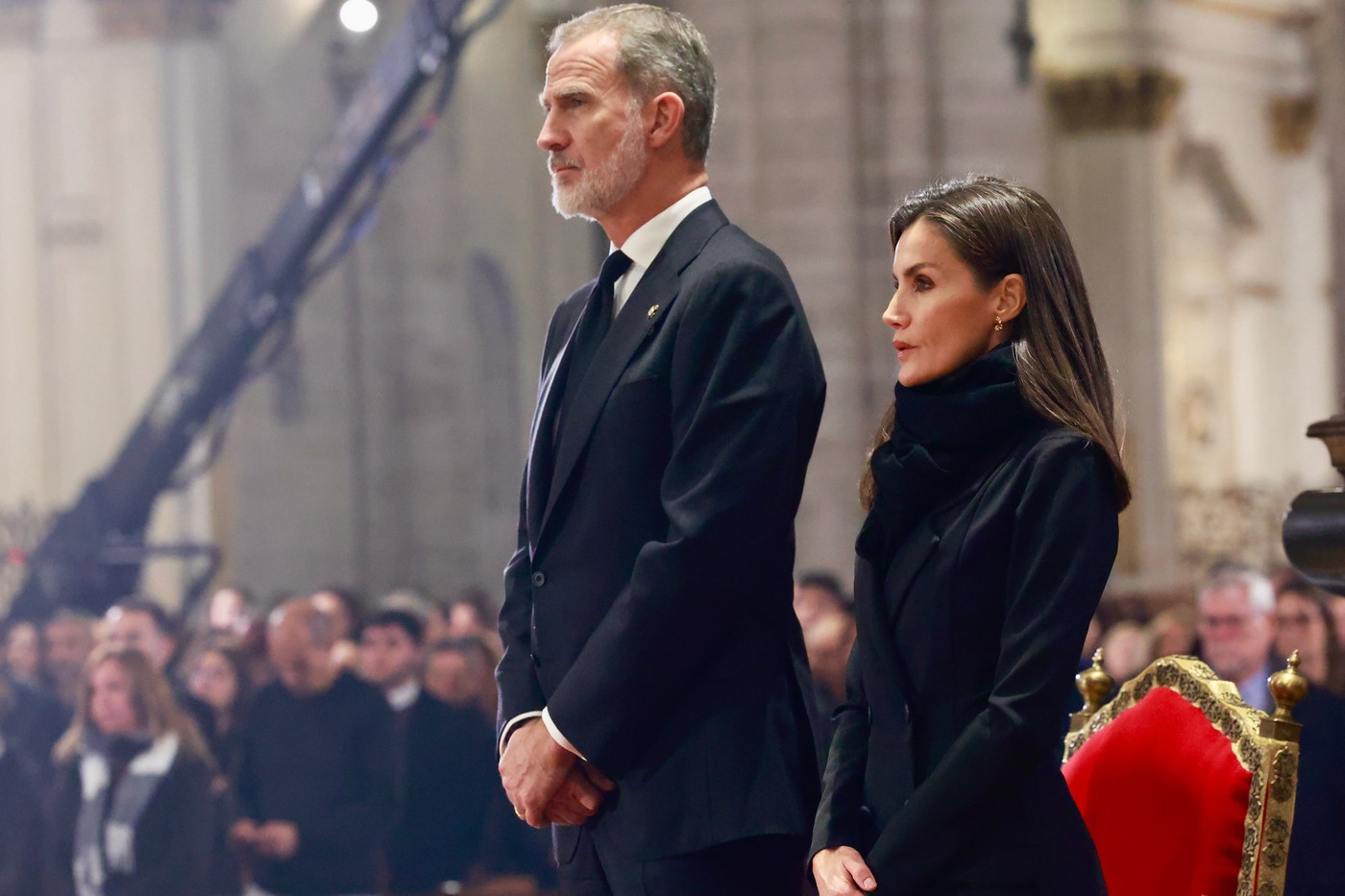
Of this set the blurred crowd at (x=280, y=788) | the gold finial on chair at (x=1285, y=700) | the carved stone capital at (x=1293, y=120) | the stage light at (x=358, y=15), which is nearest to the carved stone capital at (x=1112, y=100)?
the carved stone capital at (x=1293, y=120)

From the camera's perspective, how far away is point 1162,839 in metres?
2.71

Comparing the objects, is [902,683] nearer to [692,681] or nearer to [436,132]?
[692,681]

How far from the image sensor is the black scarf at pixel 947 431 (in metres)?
2.49

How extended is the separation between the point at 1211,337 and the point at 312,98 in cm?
1166

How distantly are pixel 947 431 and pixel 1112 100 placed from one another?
18.4 metres

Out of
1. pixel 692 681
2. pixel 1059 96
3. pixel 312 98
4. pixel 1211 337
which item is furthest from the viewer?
pixel 1211 337

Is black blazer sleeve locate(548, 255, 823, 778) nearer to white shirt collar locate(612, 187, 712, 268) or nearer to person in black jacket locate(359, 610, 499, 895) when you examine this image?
white shirt collar locate(612, 187, 712, 268)

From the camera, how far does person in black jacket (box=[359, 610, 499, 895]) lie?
26.4 feet

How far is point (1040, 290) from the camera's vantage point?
2527 millimetres

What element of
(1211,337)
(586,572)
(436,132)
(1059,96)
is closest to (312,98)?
(436,132)

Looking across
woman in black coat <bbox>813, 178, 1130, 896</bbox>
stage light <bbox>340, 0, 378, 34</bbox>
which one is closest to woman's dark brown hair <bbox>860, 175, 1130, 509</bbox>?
woman in black coat <bbox>813, 178, 1130, 896</bbox>

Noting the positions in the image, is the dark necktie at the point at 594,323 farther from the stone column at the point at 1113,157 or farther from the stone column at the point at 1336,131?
the stone column at the point at 1113,157

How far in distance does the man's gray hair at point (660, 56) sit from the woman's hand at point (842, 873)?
107 centimetres

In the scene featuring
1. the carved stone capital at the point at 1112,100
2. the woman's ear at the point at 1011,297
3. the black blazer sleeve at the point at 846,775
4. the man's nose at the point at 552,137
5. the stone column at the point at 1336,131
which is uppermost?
the carved stone capital at the point at 1112,100
